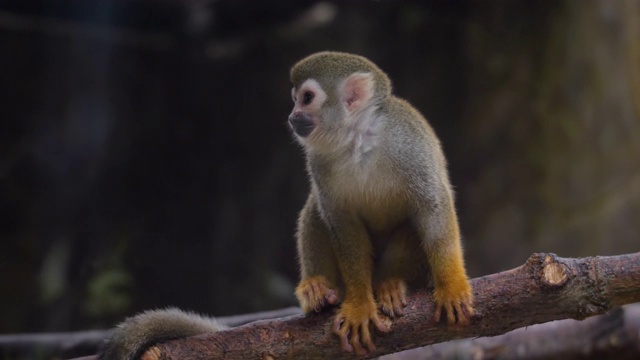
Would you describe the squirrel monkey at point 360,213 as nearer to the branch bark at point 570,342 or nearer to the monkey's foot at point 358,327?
the monkey's foot at point 358,327

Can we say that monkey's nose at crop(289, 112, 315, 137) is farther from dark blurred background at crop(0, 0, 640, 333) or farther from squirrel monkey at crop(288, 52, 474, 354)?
dark blurred background at crop(0, 0, 640, 333)

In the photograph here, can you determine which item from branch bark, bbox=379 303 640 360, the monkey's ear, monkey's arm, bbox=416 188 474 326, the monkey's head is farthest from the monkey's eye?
branch bark, bbox=379 303 640 360

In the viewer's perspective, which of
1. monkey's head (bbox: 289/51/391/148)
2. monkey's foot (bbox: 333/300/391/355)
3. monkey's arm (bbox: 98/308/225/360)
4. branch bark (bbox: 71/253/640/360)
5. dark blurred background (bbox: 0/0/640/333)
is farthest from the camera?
dark blurred background (bbox: 0/0/640/333)

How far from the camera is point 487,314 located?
264cm

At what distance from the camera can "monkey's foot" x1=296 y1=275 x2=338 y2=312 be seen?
2912mm

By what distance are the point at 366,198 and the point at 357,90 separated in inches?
19.5

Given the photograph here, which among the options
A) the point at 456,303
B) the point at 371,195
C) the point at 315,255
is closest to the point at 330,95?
the point at 371,195

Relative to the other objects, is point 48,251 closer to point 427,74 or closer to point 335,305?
point 427,74

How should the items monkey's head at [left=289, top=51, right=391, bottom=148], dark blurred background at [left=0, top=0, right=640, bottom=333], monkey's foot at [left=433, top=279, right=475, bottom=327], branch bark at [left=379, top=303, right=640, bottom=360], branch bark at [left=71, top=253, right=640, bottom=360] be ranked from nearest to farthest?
1. branch bark at [left=71, top=253, right=640, bottom=360]
2. monkey's foot at [left=433, top=279, right=475, bottom=327]
3. monkey's head at [left=289, top=51, right=391, bottom=148]
4. branch bark at [left=379, top=303, right=640, bottom=360]
5. dark blurred background at [left=0, top=0, right=640, bottom=333]

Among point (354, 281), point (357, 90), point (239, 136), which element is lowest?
point (354, 281)

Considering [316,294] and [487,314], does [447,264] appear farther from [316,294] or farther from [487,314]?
[316,294]

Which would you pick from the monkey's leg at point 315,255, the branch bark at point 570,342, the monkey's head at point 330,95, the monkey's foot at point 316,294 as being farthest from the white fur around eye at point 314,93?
the branch bark at point 570,342

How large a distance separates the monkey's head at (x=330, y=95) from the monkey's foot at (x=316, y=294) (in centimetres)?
62

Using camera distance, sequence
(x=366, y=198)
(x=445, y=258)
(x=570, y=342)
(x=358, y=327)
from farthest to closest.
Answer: (x=570, y=342)
(x=366, y=198)
(x=445, y=258)
(x=358, y=327)
